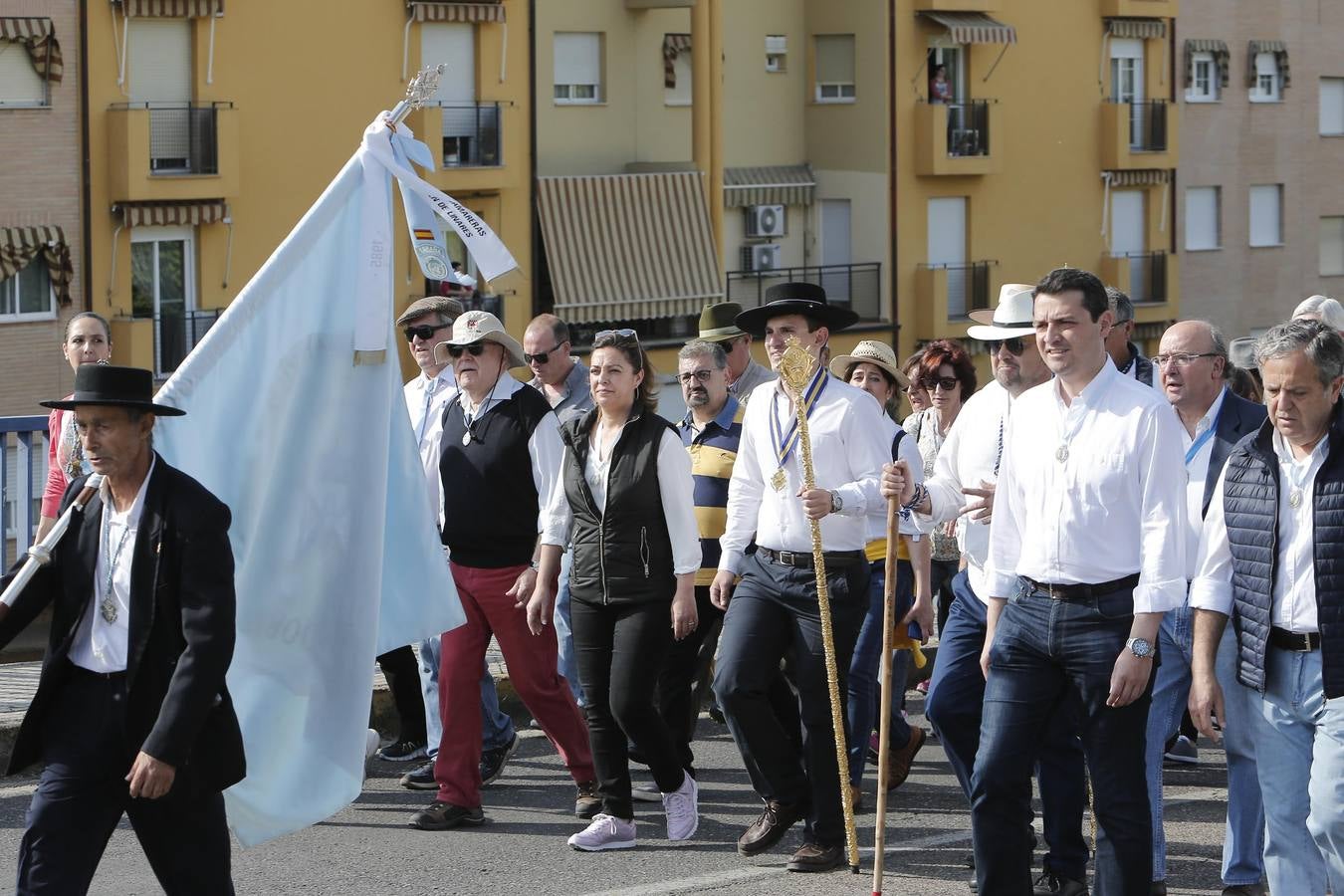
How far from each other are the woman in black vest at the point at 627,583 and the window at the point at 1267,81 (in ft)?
148

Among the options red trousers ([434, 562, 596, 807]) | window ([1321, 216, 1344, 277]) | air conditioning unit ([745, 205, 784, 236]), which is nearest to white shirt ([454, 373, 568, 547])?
red trousers ([434, 562, 596, 807])

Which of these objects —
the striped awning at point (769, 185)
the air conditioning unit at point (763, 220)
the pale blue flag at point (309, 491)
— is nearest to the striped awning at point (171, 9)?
the striped awning at point (769, 185)

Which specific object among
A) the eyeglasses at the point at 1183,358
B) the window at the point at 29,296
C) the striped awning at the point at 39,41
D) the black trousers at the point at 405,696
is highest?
the striped awning at the point at 39,41

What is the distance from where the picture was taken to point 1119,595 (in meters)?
6.47

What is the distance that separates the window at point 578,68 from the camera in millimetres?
39219

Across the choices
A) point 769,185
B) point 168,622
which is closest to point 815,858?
point 168,622

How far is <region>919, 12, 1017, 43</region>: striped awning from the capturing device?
43.9 m

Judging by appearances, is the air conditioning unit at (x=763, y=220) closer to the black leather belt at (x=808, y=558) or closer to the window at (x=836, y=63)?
the window at (x=836, y=63)

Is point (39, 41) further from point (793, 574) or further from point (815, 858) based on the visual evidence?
point (815, 858)

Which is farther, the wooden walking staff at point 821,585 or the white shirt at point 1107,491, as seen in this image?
Answer: the wooden walking staff at point 821,585

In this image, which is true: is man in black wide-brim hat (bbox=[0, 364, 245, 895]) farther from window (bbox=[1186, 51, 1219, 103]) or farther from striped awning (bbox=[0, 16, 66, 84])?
window (bbox=[1186, 51, 1219, 103])

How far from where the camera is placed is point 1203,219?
1991 inches

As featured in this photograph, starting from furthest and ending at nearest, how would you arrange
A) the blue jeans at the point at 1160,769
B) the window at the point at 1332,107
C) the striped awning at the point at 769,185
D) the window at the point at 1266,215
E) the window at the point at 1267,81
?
the window at the point at 1332,107 → the window at the point at 1266,215 → the window at the point at 1267,81 → the striped awning at the point at 769,185 → the blue jeans at the point at 1160,769

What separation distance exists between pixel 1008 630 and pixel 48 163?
90.9ft
